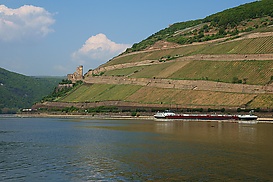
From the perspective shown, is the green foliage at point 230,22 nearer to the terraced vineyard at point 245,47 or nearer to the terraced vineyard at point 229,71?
the terraced vineyard at point 245,47

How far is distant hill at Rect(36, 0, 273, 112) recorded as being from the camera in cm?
10831

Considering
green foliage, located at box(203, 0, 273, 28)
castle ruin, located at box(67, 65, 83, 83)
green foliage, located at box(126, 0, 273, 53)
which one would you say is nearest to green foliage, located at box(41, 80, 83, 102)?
castle ruin, located at box(67, 65, 83, 83)

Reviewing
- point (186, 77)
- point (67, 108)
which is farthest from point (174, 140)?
point (67, 108)

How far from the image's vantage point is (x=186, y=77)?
127m

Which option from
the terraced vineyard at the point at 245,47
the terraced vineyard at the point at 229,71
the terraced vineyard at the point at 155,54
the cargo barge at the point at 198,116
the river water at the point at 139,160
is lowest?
the river water at the point at 139,160

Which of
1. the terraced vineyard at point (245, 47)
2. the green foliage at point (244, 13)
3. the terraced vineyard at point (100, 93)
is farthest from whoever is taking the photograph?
the green foliage at point (244, 13)

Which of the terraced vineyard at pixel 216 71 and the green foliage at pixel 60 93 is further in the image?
the green foliage at pixel 60 93

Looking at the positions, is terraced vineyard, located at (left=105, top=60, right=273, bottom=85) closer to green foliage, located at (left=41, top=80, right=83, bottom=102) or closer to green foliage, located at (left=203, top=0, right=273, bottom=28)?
green foliage, located at (left=41, top=80, right=83, bottom=102)

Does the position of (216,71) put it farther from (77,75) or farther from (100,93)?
(77,75)

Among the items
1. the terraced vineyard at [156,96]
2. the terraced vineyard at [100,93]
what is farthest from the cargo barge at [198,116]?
the terraced vineyard at [100,93]

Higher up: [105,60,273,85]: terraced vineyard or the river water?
[105,60,273,85]: terraced vineyard

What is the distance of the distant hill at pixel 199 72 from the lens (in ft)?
355

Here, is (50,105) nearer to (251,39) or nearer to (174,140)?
(251,39)

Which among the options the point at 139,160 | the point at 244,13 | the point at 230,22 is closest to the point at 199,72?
the point at 230,22
